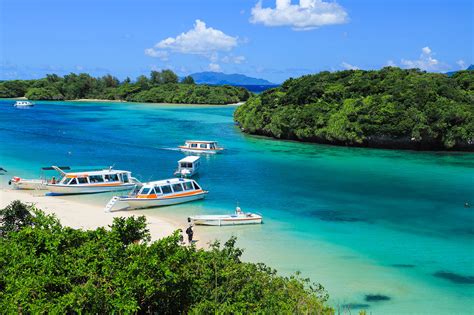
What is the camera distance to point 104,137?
57031mm

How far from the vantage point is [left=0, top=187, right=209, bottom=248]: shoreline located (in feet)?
71.8

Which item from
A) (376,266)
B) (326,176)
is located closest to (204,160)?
(326,176)

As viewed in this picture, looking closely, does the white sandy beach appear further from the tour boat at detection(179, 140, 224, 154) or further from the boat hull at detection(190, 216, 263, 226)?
the tour boat at detection(179, 140, 224, 154)

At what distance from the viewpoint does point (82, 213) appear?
2469 centimetres

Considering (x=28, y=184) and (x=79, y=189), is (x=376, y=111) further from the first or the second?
(x=28, y=184)

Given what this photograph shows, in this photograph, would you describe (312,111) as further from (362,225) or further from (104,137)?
(362,225)

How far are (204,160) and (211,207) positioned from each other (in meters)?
16.5

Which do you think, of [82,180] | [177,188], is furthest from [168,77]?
[177,188]

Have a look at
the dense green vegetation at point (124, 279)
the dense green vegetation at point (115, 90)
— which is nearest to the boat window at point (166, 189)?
the dense green vegetation at point (124, 279)

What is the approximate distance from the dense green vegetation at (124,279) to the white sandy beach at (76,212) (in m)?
9.24

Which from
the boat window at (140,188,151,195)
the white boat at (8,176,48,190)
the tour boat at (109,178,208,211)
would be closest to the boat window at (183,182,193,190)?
the tour boat at (109,178,208,211)

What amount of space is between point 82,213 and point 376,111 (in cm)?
3595

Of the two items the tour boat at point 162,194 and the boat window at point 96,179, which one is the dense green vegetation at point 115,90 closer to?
the boat window at point 96,179

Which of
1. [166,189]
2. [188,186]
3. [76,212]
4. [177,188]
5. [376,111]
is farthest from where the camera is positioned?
[376,111]
